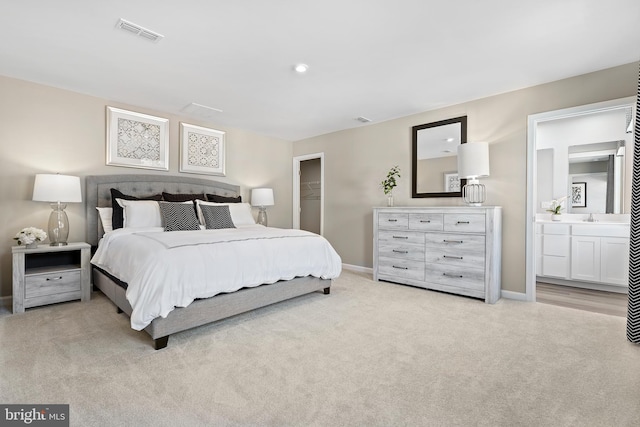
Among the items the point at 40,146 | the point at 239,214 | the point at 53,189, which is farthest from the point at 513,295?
the point at 40,146

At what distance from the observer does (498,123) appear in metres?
3.61

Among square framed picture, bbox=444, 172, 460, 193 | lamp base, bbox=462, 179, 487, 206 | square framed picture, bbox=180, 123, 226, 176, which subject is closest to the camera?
lamp base, bbox=462, 179, 487, 206

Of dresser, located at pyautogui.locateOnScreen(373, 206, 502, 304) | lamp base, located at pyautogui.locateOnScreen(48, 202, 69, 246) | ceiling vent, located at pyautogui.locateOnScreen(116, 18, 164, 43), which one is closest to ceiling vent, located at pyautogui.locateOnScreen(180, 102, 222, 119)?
ceiling vent, located at pyautogui.locateOnScreen(116, 18, 164, 43)

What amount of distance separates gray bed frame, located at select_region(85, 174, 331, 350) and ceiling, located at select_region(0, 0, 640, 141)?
1100 millimetres

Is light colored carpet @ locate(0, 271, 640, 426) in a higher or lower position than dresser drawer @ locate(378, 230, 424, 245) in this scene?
lower

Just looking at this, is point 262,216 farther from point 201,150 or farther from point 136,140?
point 136,140

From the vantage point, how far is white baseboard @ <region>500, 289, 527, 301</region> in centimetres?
342

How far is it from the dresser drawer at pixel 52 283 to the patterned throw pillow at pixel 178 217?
1009mm

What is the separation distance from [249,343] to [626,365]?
255 cm

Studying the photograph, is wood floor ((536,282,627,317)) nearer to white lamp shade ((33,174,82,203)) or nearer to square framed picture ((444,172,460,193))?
square framed picture ((444,172,460,193))

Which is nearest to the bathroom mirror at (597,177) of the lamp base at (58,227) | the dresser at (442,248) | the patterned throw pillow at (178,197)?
the dresser at (442,248)

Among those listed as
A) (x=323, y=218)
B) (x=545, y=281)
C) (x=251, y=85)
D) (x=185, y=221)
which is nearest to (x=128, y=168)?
(x=185, y=221)

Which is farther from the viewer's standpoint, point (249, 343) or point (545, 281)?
point (545, 281)

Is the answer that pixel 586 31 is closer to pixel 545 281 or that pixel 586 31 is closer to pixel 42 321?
pixel 545 281
